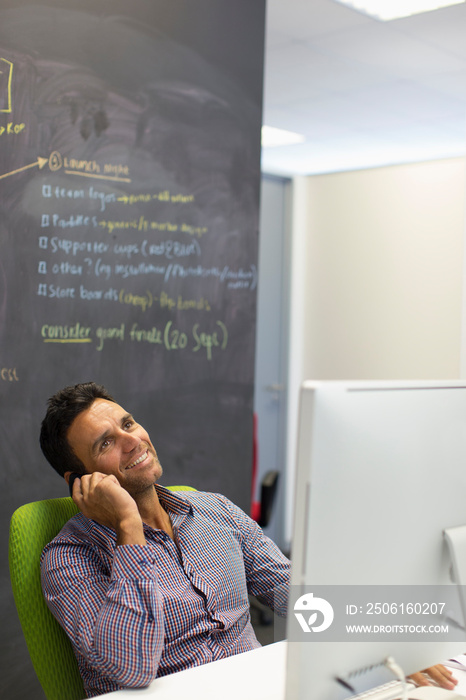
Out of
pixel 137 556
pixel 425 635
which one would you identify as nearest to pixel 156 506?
pixel 137 556

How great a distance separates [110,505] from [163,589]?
0.20 m

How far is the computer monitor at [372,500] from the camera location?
889 millimetres

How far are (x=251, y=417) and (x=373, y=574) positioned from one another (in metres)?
1.82

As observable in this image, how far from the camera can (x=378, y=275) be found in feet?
17.3

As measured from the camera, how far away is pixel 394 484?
960mm

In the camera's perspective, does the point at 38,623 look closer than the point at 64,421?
Yes

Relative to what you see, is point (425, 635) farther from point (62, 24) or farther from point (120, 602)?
point (62, 24)

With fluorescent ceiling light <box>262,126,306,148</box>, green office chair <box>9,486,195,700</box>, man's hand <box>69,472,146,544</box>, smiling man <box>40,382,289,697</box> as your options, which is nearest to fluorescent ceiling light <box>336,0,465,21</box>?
fluorescent ceiling light <box>262,126,306,148</box>

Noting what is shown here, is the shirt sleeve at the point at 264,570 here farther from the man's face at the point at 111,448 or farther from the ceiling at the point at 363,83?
the ceiling at the point at 363,83

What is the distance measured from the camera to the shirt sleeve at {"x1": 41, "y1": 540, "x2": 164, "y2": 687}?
1251mm

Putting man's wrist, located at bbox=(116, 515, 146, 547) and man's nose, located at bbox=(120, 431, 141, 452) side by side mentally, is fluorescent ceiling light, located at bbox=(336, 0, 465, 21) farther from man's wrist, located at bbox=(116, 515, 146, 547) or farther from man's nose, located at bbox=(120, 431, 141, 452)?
man's wrist, located at bbox=(116, 515, 146, 547)

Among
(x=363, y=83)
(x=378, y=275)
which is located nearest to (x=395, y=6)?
(x=363, y=83)

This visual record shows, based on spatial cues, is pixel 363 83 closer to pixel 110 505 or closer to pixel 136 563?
pixel 110 505

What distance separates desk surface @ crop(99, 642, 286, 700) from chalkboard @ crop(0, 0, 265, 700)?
1000 millimetres
